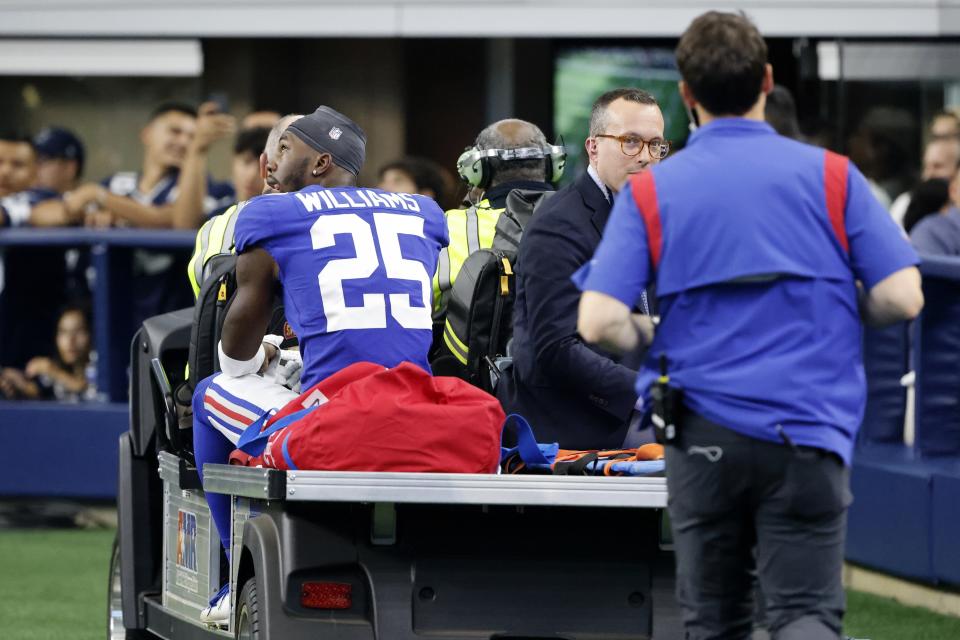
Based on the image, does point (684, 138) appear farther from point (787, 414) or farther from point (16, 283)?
point (787, 414)

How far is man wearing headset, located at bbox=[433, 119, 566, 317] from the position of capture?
755 cm

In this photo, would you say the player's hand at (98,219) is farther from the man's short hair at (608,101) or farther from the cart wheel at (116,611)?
the man's short hair at (608,101)

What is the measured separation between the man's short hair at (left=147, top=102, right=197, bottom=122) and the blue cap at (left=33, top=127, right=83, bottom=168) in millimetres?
554

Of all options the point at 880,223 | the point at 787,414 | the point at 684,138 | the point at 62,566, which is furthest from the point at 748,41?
the point at 684,138

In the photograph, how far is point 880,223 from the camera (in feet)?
14.8

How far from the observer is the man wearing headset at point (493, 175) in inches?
297

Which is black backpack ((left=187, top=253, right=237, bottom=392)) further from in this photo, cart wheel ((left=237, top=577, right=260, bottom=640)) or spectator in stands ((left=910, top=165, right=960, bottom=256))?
spectator in stands ((left=910, top=165, right=960, bottom=256))

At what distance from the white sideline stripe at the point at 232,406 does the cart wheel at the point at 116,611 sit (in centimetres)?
161

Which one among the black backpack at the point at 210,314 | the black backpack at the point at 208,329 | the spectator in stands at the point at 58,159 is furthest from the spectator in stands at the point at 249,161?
the black backpack at the point at 210,314

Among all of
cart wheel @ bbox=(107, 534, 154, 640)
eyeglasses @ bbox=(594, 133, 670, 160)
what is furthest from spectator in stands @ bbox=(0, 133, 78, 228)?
eyeglasses @ bbox=(594, 133, 670, 160)

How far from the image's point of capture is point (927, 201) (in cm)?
1104

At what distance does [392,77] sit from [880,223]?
1106cm

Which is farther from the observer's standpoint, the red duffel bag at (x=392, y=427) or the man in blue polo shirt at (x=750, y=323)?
the red duffel bag at (x=392, y=427)

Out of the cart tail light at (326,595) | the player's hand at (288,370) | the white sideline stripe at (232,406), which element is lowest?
the cart tail light at (326,595)
